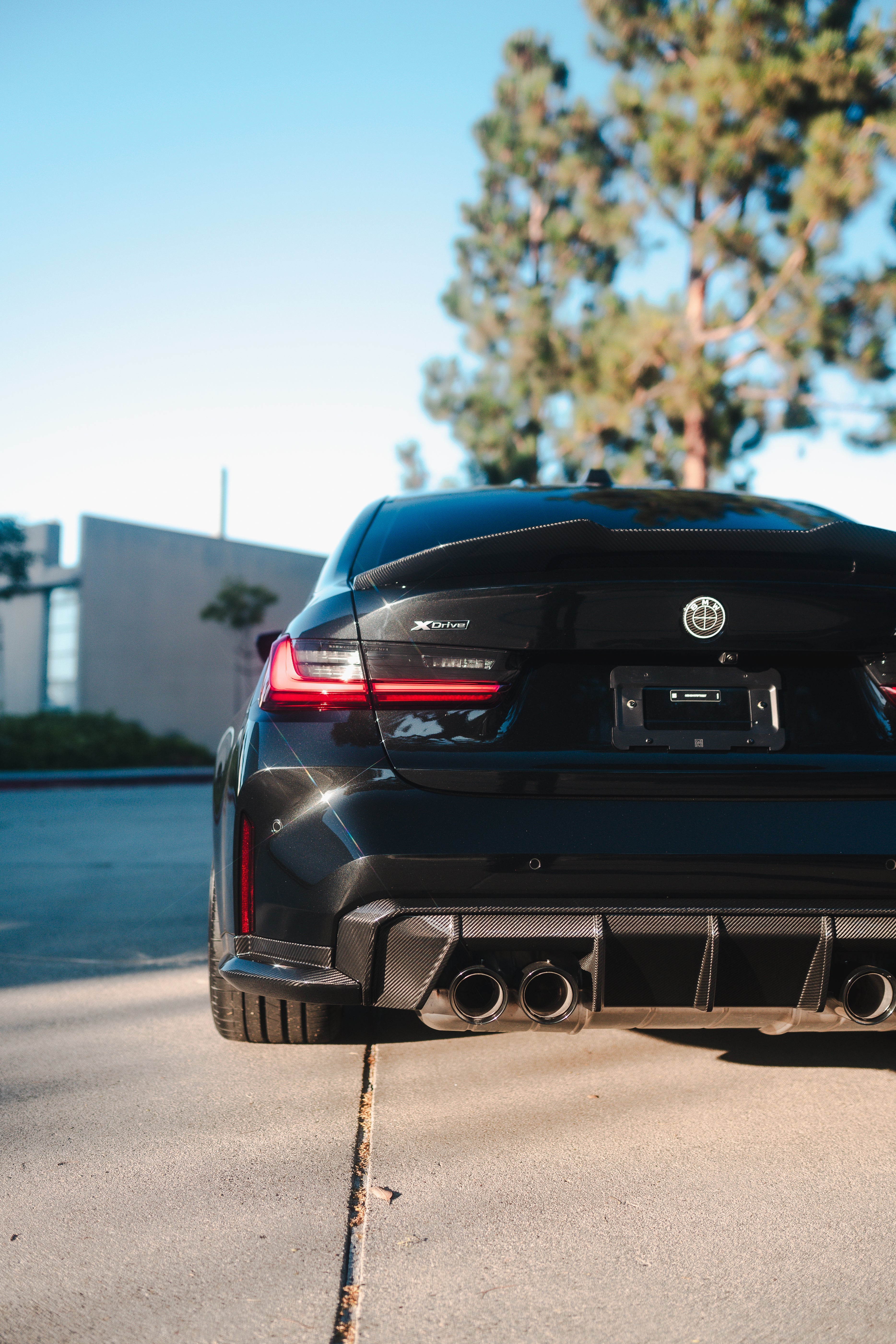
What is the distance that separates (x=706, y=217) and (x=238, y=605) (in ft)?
48.2

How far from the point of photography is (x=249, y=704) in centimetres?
255

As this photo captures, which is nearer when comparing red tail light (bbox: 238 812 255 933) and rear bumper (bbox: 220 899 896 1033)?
rear bumper (bbox: 220 899 896 1033)

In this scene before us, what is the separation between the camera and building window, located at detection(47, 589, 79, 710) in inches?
1070

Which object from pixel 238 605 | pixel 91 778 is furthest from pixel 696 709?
pixel 238 605

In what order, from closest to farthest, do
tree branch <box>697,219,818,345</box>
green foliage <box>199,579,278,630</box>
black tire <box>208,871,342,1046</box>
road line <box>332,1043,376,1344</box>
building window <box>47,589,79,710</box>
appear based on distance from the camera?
road line <box>332,1043,376,1344</box>, black tire <box>208,871,342,1046</box>, tree branch <box>697,219,818,345</box>, building window <box>47,589,79,710</box>, green foliage <box>199,579,278,630</box>

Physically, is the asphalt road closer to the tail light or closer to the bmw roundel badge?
the tail light

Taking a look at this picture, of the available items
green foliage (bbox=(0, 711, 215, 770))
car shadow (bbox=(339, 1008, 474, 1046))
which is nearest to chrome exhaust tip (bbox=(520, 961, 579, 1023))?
car shadow (bbox=(339, 1008, 474, 1046))

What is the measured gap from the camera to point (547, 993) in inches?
87.6

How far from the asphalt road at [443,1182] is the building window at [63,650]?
24.8 m

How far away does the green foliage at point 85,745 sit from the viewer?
19406mm

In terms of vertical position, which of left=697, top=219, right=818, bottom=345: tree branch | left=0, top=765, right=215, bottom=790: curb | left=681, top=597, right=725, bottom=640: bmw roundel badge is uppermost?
left=697, top=219, right=818, bottom=345: tree branch

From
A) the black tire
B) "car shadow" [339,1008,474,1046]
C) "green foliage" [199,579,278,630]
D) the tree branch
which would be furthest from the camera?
"green foliage" [199,579,278,630]

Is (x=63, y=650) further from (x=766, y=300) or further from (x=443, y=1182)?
(x=443, y=1182)

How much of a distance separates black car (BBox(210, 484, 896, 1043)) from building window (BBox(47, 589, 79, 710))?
1031 inches
